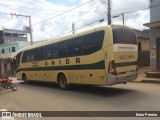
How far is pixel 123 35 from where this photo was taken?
11758 mm

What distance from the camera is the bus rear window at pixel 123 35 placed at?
37.2 feet

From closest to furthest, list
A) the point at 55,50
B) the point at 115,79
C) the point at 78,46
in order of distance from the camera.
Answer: the point at 115,79 < the point at 78,46 < the point at 55,50

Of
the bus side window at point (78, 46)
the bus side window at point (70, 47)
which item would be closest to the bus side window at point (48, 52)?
the bus side window at point (70, 47)

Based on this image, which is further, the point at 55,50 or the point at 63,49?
the point at 55,50

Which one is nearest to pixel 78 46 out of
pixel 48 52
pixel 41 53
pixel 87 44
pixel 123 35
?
pixel 87 44

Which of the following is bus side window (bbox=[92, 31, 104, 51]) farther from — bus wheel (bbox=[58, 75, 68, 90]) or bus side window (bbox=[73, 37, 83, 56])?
bus wheel (bbox=[58, 75, 68, 90])

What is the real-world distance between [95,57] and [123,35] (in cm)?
165

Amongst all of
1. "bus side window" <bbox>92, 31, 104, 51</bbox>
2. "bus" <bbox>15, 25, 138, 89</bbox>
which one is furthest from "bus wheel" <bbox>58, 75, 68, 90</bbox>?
"bus side window" <bbox>92, 31, 104, 51</bbox>

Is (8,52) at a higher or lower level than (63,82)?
higher

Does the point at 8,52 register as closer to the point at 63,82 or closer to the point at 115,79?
the point at 63,82

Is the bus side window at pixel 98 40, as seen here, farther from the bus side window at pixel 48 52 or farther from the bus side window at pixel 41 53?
the bus side window at pixel 41 53

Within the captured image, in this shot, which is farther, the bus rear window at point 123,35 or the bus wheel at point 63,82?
the bus wheel at point 63,82

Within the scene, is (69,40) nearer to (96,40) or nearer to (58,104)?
(96,40)

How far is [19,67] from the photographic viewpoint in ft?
70.7
